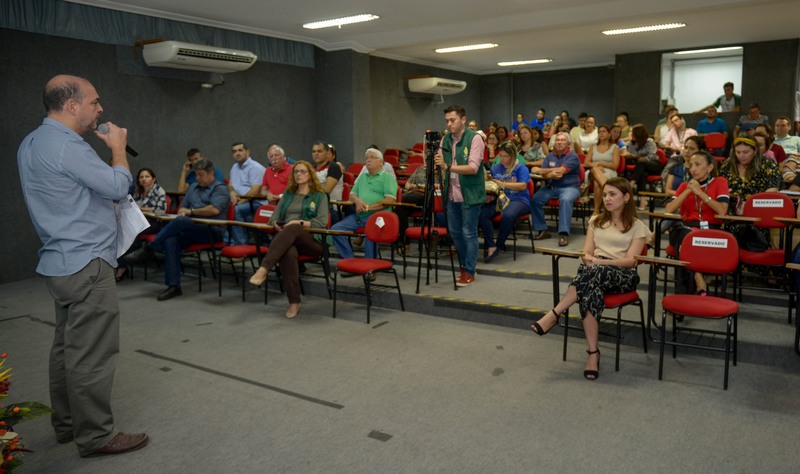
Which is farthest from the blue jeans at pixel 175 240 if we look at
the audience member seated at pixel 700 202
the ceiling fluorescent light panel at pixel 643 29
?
the ceiling fluorescent light panel at pixel 643 29

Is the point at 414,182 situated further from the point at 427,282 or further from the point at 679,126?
→ the point at 679,126

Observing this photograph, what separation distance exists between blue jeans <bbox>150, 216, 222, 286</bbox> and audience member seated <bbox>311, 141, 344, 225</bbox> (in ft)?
4.19

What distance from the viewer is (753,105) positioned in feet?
35.8

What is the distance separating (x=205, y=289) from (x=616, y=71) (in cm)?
1035

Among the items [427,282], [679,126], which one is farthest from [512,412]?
[679,126]

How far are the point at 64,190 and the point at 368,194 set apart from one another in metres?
3.58

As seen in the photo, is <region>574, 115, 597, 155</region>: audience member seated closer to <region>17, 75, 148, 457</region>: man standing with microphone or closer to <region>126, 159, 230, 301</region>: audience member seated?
<region>126, 159, 230, 301</region>: audience member seated

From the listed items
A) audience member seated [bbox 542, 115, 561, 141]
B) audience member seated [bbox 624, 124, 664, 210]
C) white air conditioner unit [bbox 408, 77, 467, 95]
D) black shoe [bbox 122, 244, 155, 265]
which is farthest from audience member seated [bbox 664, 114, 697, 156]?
black shoe [bbox 122, 244, 155, 265]

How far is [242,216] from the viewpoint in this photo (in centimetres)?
709

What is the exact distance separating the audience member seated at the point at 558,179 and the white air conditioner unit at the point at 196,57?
14.1 feet

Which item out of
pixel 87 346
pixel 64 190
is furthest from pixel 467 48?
pixel 87 346

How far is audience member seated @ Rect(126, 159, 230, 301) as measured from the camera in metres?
5.83

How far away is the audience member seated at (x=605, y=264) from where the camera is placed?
3.67 m

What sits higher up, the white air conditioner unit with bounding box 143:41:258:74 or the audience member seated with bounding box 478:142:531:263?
the white air conditioner unit with bounding box 143:41:258:74
